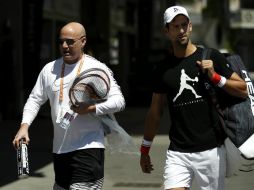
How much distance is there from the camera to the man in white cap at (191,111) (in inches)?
197

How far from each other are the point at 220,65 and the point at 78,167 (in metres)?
1.21

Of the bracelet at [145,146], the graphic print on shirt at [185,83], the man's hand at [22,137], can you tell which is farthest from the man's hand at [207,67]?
the man's hand at [22,137]

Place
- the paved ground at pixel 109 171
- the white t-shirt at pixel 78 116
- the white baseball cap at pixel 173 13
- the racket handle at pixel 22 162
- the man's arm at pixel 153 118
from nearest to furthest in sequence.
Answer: the racket handle at pixel 22 162 < the white baseball cap at pixel 173 13 < the white t-shirt at pixel 78 116 < the man's arm at pixel 153 118 < the paved ground at pixel 109 171

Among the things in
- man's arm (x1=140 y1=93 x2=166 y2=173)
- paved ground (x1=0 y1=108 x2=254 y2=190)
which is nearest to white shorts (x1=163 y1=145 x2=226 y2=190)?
man's arm (x1=140 y1=93 x2=166 y2=173)

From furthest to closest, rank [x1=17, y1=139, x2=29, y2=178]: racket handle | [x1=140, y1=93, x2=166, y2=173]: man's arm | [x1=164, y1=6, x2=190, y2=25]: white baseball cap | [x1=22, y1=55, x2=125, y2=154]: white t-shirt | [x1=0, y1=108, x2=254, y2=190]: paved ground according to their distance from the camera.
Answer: [x1=0, y1=108, x2=254, y2=190]: paved ground → [x1=140, y1=93, x2=166, y2=173]: man's arm → [x1=22, y1=55, x2=125, y2=154]: white t-shirt → [x1=164, y1=6, x2=190, y2=25]: white baseball cap → [x1=17, y1=139, x2=29, y2=178]: racket handle

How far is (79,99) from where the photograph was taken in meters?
5.02

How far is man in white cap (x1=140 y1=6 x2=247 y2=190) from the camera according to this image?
5.00 meters

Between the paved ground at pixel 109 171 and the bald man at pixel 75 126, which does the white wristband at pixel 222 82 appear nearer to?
the bald man at pixel 75 126

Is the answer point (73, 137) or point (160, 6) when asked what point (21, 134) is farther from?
point (160, 6)

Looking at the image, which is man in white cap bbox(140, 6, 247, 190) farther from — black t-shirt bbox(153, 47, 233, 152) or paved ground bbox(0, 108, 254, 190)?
paved ground bbox(0, 108, 254, 190)

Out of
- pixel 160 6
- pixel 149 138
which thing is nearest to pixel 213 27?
pixel 160 6

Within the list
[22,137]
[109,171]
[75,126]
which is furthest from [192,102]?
[109,171]

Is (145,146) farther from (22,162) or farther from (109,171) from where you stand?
(109,171)

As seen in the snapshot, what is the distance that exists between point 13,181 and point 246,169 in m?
4.87
